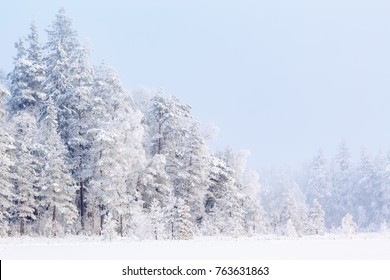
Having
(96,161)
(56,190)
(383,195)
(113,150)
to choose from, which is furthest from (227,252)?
(383,195)

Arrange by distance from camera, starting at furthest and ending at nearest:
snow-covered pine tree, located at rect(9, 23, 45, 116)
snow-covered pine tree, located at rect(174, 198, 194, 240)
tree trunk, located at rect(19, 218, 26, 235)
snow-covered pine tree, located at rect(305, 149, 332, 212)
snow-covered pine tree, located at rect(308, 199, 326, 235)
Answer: snow-covered pine tree, located at rect(305, 149, 332, 212), snow-covered pine tree, located at rect(308, 199, 326, 235), snow-covered pine tree, located at rect(9, 23, 45, 116), tree trunk, located at rect(19, 218, 26, 235), snow-covered pine tree, located at rect(174, 198, 194, 240)

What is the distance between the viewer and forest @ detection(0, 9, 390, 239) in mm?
36906

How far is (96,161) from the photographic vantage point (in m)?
40.6

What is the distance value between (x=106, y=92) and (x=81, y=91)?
2364 mm

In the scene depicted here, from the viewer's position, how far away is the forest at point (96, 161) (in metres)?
36.9

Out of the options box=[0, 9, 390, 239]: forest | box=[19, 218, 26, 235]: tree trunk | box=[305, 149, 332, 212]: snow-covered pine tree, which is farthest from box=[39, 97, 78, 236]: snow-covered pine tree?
box=[305, 149, 332, 212]: snow-covered pine tree

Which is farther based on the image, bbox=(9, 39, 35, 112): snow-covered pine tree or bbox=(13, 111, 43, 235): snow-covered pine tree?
bbox=(9, 39, 35, 112): snow-covered pine tree

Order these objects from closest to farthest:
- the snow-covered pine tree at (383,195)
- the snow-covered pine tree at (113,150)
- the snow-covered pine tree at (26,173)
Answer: the snow-covered pine tree at (26,173) → the snow-covered pine tree at (113,150) → the snow-covered pine tree at (383,195)

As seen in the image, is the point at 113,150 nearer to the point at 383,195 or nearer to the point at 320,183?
the point at 383,195

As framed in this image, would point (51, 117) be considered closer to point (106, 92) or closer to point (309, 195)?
point (106, 92)

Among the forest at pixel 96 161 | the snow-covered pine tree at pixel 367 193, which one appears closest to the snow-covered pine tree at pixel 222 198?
the forest at pixel 96 161

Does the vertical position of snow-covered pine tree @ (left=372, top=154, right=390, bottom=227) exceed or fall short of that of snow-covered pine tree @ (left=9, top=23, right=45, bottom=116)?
it falls short

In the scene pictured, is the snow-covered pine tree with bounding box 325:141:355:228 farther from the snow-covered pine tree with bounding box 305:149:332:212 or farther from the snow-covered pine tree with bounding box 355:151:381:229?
the snow-covered pine tree with bounding box 355:151:381:229

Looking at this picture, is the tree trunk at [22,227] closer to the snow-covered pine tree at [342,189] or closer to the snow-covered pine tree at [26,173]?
the snow-covered pine tree at [26,173]
